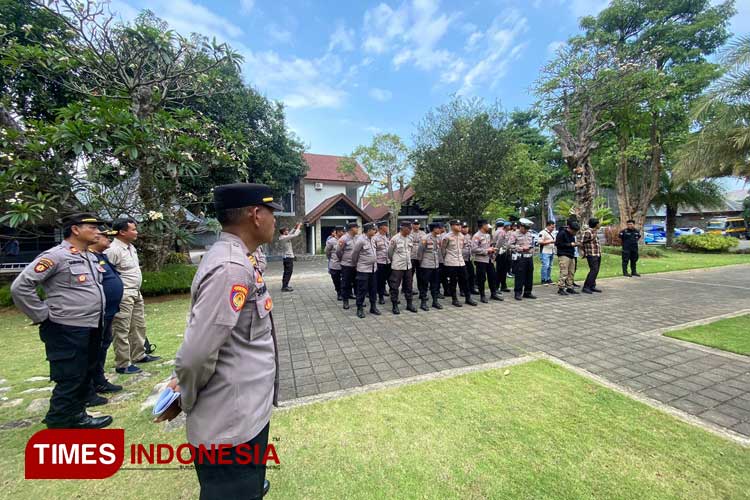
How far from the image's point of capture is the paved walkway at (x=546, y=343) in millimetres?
3205

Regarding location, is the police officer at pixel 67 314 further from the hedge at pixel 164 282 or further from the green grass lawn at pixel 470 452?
the hedge at pixel 164 282

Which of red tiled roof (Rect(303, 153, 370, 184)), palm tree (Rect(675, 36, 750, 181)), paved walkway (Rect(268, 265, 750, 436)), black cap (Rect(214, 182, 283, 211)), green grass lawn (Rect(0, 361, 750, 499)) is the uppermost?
red tiled roof (Rect(303, 153, 370, 184))

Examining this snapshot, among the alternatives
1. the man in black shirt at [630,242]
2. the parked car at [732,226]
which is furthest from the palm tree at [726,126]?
the parked car at [732,226]

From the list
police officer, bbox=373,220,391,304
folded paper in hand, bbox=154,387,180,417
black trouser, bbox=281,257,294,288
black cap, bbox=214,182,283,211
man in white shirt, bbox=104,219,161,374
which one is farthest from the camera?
black trouser, bbox=281,257,294,288

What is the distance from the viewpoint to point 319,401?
3.02 m

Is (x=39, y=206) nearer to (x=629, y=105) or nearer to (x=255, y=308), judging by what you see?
(x=255, y=308)

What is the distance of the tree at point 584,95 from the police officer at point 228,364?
13.0 meters

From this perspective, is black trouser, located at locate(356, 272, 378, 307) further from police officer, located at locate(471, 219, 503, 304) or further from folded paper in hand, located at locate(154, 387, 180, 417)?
folded paper in hand, located at locate(154, 387, 180, 417)

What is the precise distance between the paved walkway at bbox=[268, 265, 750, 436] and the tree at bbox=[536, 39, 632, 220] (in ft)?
17.7

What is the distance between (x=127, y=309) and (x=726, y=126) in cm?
1075

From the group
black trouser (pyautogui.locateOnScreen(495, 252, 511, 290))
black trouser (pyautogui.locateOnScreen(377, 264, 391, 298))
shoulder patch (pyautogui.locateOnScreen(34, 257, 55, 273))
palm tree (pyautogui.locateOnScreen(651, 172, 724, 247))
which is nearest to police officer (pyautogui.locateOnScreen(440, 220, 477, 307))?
black trouser (pyautogui.locateOnScreen(377, 264, 391, 298))

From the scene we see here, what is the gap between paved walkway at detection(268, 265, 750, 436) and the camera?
10.5 feet

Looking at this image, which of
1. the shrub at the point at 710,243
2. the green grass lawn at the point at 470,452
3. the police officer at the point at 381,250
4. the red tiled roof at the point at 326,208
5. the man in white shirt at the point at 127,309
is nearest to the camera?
the green grass lawn at the point at 470,452

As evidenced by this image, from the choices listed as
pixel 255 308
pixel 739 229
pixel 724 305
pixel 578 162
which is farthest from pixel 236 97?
pixel 739 229
